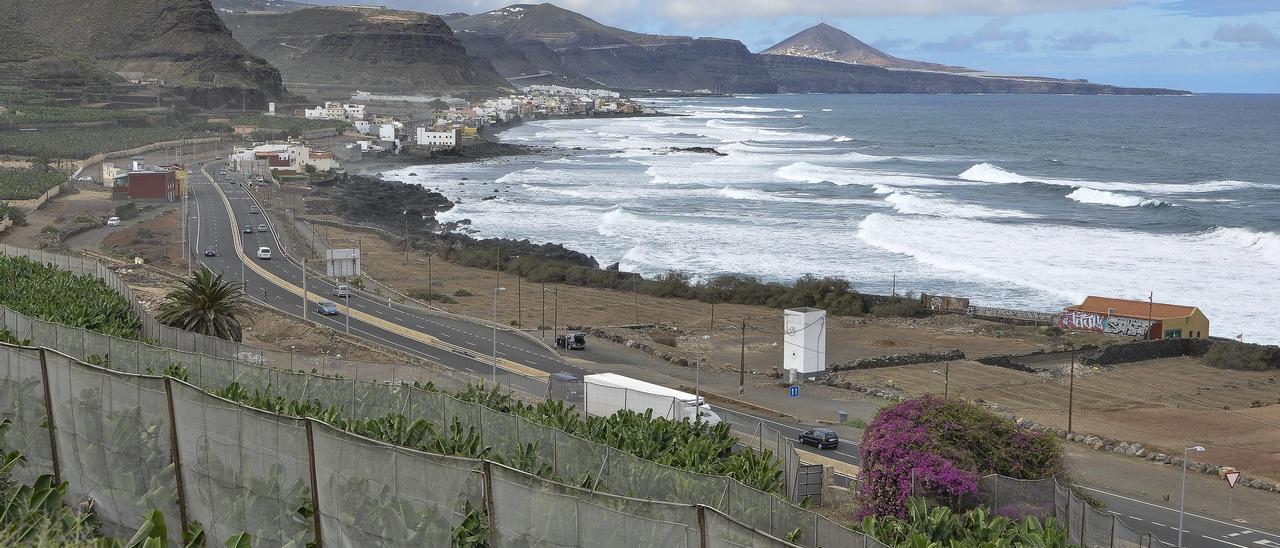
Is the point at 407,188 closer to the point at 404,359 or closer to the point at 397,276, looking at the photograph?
the point at 397,276

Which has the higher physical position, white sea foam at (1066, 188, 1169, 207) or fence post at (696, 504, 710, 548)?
fence post at (696, 504, 710, 548)

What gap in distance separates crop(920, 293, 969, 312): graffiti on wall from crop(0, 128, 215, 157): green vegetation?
306ft

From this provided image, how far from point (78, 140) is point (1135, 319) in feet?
382

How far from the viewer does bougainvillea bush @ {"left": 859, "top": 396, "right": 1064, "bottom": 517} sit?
87.7ft

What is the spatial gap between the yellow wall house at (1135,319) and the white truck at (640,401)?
2982 cm

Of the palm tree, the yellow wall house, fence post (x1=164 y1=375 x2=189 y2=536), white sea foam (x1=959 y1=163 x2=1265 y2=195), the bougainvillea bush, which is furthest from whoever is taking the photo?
white sea foam (x1=959 y1=163 x2=1265 y2=195)

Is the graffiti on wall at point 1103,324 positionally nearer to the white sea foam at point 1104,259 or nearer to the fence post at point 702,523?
the white sea foam at point 1104,259

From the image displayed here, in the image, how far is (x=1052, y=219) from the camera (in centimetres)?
9806

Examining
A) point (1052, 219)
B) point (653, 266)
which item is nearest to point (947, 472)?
point (653, 266)

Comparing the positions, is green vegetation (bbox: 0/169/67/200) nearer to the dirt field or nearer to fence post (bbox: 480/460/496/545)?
the dirt field

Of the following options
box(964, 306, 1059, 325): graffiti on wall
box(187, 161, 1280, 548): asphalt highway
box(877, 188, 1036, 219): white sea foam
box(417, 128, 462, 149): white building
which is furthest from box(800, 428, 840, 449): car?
box(417, 128, 462, 149): white building

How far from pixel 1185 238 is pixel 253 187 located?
74750 mm

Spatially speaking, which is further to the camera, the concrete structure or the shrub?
the shrub

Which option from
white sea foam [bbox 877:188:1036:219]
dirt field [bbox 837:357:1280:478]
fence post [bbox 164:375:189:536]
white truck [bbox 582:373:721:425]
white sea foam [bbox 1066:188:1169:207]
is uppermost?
fence post [bbox 164:375:189:536]
